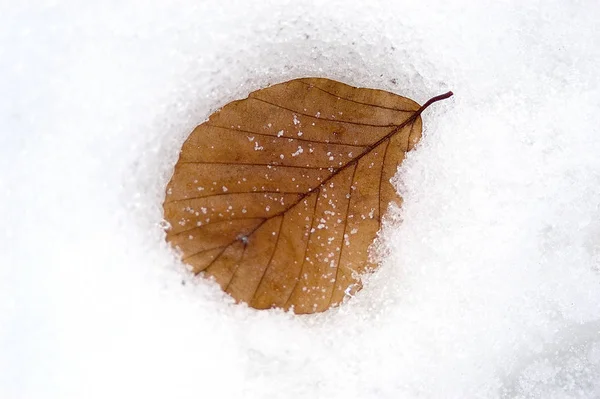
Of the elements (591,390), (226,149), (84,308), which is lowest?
(591,390)

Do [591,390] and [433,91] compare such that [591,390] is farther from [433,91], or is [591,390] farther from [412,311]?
[433,91]

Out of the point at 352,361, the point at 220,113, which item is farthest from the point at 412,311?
the point at 220,113

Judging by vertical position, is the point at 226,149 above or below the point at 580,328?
above

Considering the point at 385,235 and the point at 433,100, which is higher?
the point at 433,100
